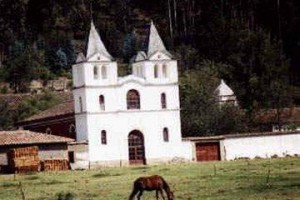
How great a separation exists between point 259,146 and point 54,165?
18587 millimetres

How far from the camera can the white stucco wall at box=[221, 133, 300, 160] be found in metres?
72.9

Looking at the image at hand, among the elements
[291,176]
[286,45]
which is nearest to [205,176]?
[291,176]

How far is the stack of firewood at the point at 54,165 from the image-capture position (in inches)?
2546

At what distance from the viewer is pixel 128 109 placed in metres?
73.6

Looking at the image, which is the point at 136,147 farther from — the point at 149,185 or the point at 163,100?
the point at 149,185

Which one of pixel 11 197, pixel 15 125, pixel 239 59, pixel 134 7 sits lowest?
pixel 11 197

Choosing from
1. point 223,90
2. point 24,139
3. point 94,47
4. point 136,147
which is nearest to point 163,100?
point 136,147

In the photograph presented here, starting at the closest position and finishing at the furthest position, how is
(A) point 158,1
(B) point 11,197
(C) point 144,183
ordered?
(C) point 144,183, (B) point 11,197, (A) point 158,1

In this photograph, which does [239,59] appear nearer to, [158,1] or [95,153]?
[158,1]

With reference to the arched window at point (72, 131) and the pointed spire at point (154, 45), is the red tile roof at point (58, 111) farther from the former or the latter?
the pointed spire at point (154, 45)

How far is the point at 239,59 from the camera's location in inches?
4464

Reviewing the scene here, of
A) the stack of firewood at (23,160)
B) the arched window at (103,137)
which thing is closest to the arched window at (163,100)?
the arched window at (103,137)

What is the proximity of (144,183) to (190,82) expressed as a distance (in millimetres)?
58410

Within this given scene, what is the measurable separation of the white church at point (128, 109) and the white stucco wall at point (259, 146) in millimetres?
3629
